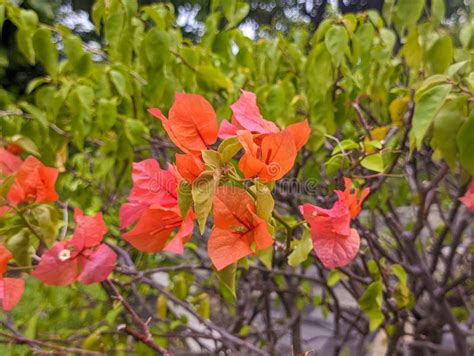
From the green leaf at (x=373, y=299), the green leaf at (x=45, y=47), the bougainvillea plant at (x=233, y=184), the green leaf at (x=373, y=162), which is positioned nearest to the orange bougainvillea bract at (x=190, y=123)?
the bougainvillea plant at (x=233, y=184)

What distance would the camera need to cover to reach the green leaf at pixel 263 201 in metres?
0.37

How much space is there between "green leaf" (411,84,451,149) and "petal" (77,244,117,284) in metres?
0.40

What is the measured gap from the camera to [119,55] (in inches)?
36.0

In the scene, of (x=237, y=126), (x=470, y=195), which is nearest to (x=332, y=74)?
(x=470, y=195)

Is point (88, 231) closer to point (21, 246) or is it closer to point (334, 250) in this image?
point (21, 246)

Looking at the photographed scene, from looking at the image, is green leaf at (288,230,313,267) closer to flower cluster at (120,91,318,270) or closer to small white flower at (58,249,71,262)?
flower cluster at (120,91,318,270)

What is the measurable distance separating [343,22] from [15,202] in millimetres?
575

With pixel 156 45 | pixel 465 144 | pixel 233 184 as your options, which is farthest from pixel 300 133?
pixel 156 45

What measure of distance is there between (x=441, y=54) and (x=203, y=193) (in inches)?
19.2

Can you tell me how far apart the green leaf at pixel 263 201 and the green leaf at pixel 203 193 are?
0.04 meters

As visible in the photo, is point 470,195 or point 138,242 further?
point 470,195

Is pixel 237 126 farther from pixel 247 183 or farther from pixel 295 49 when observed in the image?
pixel 295 49

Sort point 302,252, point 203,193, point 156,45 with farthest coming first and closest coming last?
point 156,45 → point 302,252 → point 203,193

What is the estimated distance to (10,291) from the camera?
580 mm
